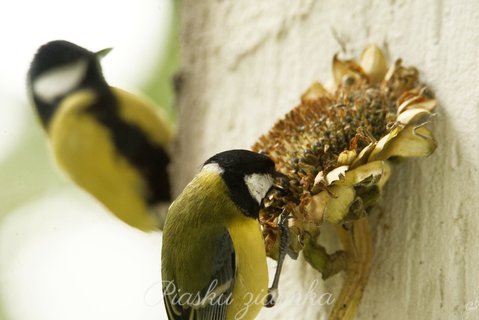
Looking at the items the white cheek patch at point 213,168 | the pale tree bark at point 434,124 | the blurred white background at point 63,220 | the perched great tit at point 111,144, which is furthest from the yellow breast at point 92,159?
the white cheek patch at point 213,168

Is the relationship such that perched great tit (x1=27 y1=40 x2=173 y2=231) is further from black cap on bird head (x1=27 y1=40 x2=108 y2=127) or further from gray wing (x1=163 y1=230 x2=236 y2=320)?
gray wing (x1=163 y1=230 x2=236 y2=320)

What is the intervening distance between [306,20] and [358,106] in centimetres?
42

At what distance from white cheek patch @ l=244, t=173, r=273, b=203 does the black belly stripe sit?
72cm

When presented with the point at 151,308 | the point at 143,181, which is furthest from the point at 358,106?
the point at 143,181

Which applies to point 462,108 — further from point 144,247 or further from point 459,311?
point 144,247

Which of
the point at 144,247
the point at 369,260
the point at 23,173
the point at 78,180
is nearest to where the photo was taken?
the point at 369,260

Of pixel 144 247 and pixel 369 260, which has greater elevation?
pixel 369 260

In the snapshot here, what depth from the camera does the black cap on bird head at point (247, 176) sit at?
3.47 ft

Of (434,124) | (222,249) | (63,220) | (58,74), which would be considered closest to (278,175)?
(222,249)

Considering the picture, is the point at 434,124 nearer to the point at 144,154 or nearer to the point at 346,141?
the point at 346,141

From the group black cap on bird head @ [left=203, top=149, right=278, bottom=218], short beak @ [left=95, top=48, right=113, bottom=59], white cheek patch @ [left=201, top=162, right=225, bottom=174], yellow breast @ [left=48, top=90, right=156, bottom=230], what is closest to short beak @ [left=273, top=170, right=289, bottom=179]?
black cap on bird head @ [left=203, top=149, right=278, bottom=218]

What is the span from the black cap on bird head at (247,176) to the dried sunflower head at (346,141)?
0.07ft

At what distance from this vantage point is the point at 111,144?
176 centimetres

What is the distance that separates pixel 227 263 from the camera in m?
1.04
